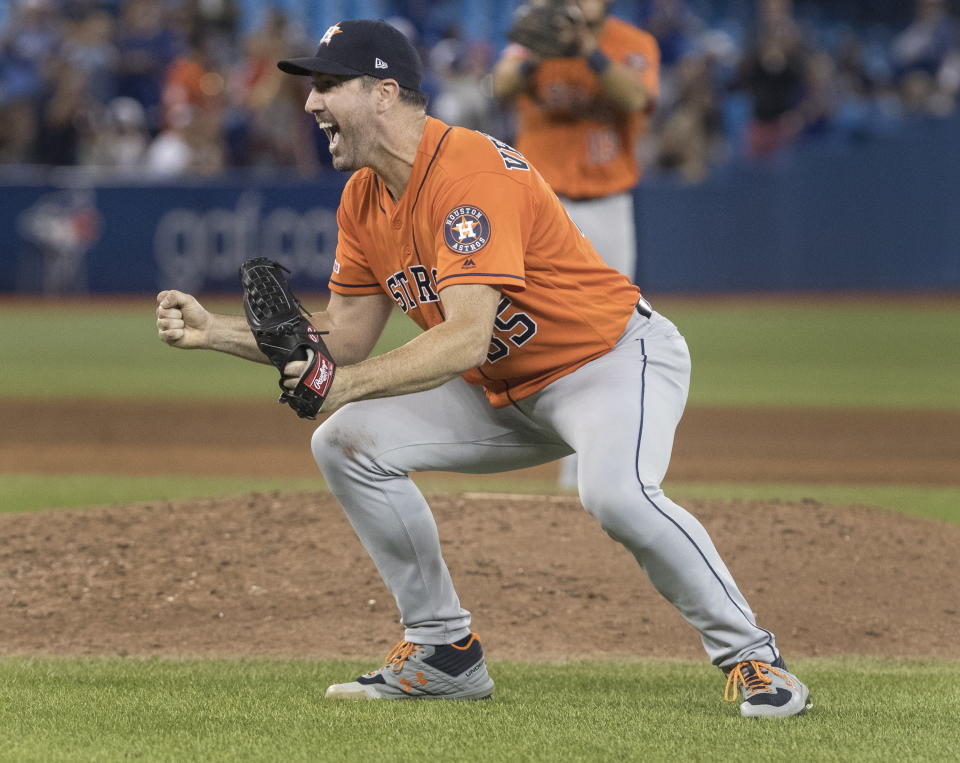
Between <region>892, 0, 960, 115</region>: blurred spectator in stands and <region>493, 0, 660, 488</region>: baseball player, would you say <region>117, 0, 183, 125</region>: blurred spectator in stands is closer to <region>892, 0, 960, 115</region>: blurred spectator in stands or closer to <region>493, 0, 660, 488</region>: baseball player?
<region>892, 0, 960, 115</region>: blurred spectator in stands

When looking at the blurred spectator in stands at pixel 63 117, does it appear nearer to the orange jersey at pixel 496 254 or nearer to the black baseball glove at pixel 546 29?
the black baseball glove at pixel 546 29

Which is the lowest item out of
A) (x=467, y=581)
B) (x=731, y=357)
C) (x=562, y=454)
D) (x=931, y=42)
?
(x=731, y=357)

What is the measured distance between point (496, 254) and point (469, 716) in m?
1.23

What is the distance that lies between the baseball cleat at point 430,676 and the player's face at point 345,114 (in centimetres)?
138

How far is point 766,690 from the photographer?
3963mm

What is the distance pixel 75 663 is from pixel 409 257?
165cm

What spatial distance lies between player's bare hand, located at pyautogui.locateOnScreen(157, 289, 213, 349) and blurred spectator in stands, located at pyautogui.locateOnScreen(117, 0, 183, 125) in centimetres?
1502

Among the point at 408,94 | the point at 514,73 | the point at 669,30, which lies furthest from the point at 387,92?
the point at 669,30

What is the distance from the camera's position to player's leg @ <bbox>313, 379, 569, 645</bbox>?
4254 millimetres

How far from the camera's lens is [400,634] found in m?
5.10

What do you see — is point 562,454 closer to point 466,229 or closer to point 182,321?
point 466,229

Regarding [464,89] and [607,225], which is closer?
[607,225]

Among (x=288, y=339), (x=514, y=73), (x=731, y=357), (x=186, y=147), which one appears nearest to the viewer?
(x=288, y=339)

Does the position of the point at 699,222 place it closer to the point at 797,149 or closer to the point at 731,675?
the point at 797,149
